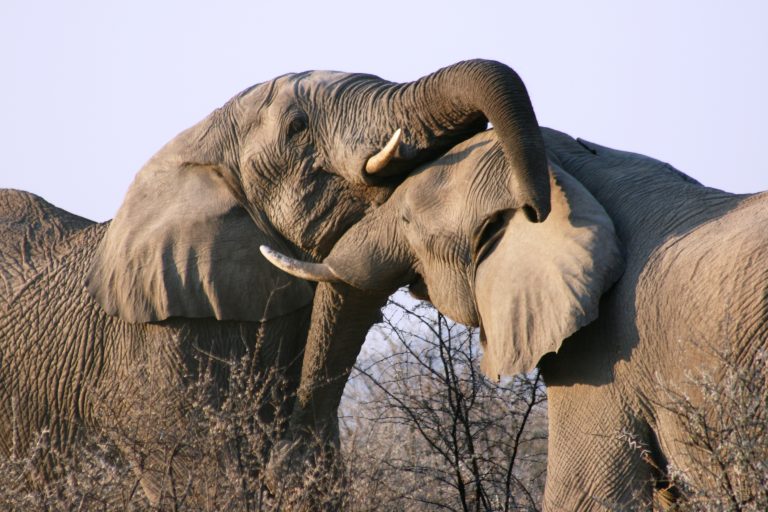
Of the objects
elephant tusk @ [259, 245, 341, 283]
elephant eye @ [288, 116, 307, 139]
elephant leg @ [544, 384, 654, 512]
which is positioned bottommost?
elephant leg @ [544, 384, 654, 512]

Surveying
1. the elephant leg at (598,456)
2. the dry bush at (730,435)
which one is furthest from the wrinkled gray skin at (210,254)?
the dry bush at (730,435)

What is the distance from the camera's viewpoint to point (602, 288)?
15.1ft

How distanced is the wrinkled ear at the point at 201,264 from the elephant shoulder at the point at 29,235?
57 centimetres

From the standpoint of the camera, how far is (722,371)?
170 inches

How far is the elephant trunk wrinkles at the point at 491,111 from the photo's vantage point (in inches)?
183

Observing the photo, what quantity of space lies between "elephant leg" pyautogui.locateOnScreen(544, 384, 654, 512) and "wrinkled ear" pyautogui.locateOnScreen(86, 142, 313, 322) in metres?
1.45

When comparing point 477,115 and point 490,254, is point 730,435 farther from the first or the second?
point 477,115

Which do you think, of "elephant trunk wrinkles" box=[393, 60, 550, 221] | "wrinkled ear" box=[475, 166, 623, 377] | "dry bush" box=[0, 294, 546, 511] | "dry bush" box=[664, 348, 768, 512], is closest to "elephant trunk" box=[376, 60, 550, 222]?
"elephant trunk wrinkles" box=[393, 60, 550, 221]

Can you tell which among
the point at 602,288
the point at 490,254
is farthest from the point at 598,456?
the point at 490,254

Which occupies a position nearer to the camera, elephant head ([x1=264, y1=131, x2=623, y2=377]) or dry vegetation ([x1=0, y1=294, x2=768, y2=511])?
dry vegetation ([x1=0, y1=294, x2=768, y2=511])

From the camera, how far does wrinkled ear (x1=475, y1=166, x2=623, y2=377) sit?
4.61 m

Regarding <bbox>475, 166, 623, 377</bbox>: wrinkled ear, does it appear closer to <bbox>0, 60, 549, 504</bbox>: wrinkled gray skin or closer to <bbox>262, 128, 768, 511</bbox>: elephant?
<bbox>262, 128, 768, 511</bbox>: elephant

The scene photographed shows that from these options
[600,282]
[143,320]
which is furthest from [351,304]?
[600,282]

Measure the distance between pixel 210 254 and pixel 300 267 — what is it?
452 mm
